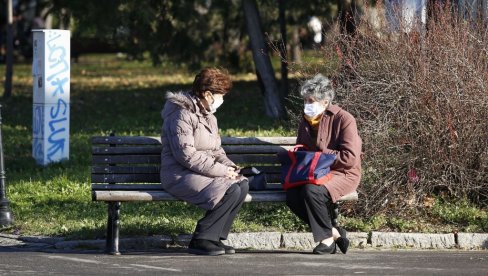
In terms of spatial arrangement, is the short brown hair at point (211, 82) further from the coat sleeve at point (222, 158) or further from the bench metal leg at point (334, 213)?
the bench metal leg at point (334, 213)

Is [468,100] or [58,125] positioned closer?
[468,100]

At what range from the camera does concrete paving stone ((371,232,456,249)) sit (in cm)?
879

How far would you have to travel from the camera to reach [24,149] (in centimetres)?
1406

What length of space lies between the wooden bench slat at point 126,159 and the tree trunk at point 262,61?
857 centimetres

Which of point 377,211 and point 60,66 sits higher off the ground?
point 60,66

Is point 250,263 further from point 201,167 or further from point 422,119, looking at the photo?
point 422,119

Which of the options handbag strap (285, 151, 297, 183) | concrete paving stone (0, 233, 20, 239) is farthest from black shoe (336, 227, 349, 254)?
concrete paving stone (0, 233, 20, 239)

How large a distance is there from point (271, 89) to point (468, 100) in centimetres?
812

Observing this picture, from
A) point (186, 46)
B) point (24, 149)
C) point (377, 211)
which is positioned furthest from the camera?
point (186, 46)

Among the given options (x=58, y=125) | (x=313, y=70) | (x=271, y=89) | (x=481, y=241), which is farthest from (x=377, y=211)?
(x=271, y=89)

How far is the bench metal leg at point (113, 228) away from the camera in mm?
8305

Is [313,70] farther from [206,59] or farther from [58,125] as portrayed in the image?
[206,59]

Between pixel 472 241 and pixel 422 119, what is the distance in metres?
1.22

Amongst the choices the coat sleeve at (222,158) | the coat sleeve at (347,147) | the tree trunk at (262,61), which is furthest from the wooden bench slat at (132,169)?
the tree trunk at (262,61)
